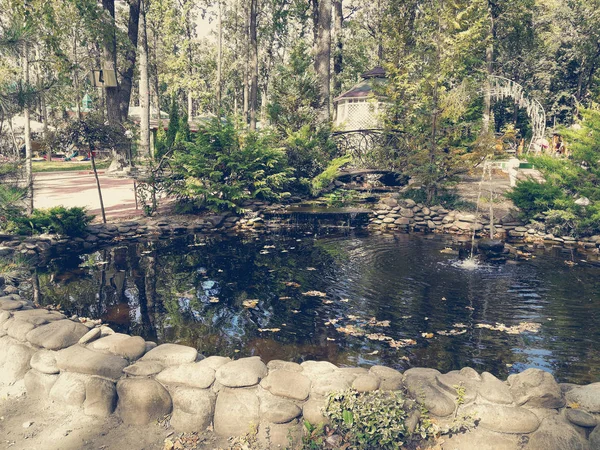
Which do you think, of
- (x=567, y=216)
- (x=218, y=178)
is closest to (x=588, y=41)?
(x=567, y=216)

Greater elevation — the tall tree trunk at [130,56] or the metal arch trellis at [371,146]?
the tall tree trunk at [130,56]

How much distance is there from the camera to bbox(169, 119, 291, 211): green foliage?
13062 millimetres

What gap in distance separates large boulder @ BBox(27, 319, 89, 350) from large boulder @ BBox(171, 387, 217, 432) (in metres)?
1.37

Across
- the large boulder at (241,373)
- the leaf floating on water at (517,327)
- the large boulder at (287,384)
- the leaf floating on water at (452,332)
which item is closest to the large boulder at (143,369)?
the large boulder at (241,373)

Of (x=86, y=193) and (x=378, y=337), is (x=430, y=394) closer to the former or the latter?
(x=378, y=337)

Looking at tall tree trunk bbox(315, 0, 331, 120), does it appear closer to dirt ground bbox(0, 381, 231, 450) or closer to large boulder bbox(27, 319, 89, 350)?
large boulder bbox(27, 319, 89, 350)

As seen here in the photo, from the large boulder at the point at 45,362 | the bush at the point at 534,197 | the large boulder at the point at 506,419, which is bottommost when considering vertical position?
the large boulder at the point at 506,419

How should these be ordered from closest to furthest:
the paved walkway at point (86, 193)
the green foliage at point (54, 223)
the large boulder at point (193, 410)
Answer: the large boulder at point (193, 410) < the green foliage at point (54, 223) < the paved walkway at point (86, 193)

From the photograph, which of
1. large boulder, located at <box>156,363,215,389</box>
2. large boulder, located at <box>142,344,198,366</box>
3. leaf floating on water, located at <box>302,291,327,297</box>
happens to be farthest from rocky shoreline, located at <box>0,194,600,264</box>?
large boulder, located at <box>156,363,215,389</box>

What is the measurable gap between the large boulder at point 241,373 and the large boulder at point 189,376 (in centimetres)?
9

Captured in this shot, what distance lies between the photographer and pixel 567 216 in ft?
36.8

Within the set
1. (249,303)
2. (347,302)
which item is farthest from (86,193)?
(347,302)

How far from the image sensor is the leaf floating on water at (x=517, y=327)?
6.09m

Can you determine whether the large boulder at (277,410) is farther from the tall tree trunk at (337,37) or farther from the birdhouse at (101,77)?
the tall tree trunk at (337,37)
